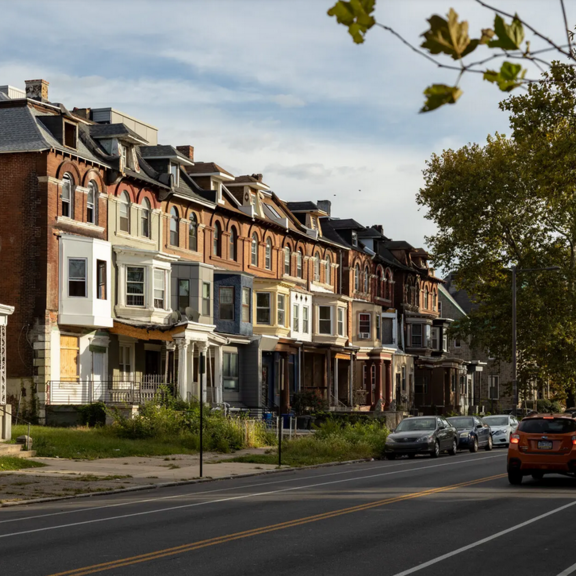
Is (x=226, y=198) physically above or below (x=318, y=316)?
above

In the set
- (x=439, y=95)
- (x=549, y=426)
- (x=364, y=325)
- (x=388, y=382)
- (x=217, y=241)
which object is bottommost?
(x=549, y=426)

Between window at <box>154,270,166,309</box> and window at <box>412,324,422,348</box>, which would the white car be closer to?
window at <box>154,270,166,309</box>

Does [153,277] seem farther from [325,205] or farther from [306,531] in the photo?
[325,205]

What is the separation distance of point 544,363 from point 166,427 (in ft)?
81.9

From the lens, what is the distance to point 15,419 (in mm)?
36656

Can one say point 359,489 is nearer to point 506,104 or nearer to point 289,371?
point 506,104

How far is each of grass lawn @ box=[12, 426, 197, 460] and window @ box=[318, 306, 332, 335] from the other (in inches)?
1043

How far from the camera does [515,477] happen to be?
22641 millimetres

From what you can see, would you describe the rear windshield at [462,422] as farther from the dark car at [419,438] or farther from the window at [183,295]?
the window at [183,295]

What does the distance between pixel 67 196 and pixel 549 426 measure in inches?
877

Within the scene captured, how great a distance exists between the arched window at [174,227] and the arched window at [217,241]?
10.7ft

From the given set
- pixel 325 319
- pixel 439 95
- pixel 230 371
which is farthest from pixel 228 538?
pixel 325 319

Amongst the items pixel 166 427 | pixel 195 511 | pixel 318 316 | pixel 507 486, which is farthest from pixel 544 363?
pixel 195 511

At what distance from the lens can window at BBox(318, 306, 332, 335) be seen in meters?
59.9
